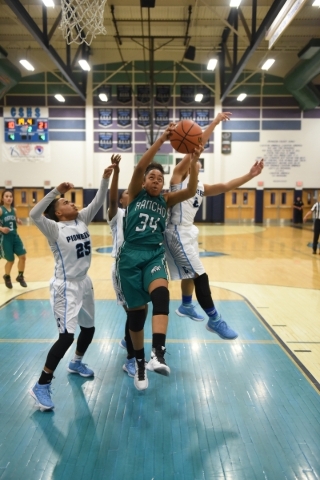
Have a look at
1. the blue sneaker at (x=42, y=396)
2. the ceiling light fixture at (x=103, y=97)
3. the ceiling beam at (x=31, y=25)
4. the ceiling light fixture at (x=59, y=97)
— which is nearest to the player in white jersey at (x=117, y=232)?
the blue sneaker at (x=42, y=396)

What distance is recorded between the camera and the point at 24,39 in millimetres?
19047

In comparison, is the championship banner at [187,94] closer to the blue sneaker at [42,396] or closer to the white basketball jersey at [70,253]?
the white basketball jersey at [70,253]

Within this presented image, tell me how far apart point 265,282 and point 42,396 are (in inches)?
222

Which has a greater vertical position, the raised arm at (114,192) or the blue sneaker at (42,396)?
the raised arm at (114,192)

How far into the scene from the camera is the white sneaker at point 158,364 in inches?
115

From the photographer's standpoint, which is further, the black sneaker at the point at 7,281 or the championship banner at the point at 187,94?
the championship banner at the point at 187,94

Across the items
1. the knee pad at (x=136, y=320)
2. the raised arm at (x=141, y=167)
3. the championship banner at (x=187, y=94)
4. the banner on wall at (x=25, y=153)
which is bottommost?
the knee pad at (x=136, y=320)

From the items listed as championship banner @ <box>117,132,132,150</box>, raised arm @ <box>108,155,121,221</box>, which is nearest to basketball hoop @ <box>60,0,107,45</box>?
raised arm @ <box>108,155,121,221</box>

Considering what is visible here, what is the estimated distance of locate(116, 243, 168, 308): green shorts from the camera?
330 centimetres

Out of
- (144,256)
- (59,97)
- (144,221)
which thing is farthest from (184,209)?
(59,97)

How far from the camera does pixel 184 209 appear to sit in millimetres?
4301

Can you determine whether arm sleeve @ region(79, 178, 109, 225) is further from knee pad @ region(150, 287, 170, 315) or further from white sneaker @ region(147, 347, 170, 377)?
white sneaker @ region(147, 347, 170, 377)

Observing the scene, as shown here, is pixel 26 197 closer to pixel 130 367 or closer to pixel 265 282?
pixel 265 282

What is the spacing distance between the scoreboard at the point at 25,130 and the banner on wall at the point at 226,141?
9151 mm
